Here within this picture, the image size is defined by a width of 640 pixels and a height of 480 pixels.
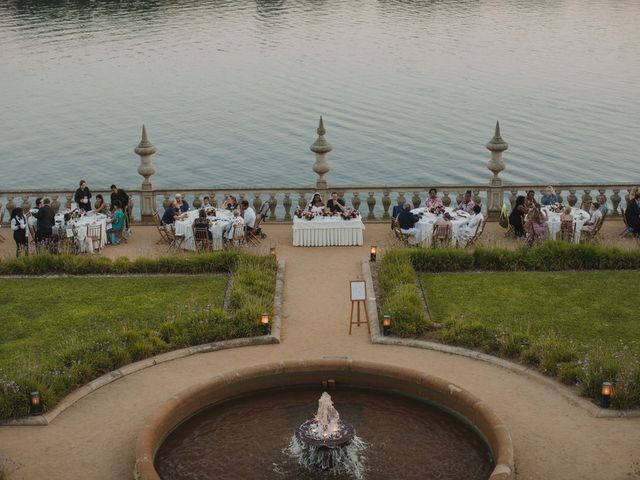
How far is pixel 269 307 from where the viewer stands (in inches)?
923

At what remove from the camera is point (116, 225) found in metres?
29.3

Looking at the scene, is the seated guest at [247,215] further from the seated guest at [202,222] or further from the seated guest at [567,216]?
the seated guest at [567,216]

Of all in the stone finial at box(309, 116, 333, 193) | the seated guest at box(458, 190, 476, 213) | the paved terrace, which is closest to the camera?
the paved terrace

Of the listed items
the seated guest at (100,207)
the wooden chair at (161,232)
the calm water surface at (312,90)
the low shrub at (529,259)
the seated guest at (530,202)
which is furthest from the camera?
the calm water surface at (312,90)

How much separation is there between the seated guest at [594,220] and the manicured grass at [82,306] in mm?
9587

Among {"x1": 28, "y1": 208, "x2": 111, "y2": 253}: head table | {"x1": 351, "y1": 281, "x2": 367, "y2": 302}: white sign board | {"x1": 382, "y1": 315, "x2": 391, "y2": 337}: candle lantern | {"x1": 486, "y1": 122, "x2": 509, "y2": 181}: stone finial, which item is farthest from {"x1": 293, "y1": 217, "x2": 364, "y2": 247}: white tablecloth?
{"x1": 351, "y1": 281, "x2": 367, "y2": 302}: white sign board

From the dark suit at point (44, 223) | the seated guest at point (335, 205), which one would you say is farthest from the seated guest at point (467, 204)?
the dark suit at point (44, 223)

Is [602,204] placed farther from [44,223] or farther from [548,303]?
[44,223]

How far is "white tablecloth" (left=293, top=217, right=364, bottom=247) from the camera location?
2845 centimetres

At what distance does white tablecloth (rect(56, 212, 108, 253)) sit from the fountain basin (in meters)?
10.2

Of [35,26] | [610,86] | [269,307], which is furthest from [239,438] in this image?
[35,26]

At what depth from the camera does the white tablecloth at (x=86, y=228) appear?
1129 inches

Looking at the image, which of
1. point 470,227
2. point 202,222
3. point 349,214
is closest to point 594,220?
point 470,227

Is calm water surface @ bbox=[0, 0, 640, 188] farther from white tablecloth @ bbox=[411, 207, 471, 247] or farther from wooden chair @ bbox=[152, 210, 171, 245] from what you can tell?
white tablecloth @ bbox=[411, 207, 471, 247]
